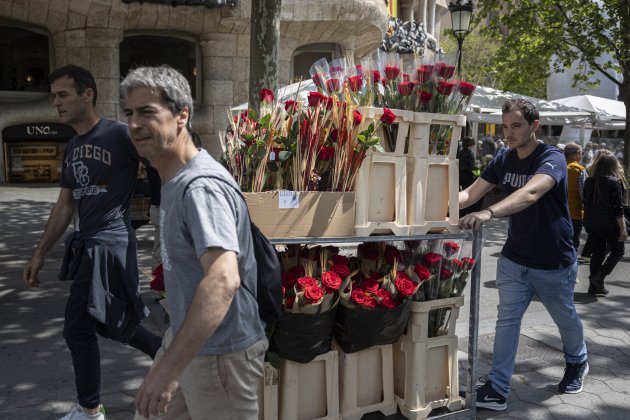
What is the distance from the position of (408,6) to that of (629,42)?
14.9 m

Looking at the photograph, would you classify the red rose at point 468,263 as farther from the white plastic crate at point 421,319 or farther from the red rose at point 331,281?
the red rose at point 331,281

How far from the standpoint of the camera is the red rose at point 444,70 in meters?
3.36

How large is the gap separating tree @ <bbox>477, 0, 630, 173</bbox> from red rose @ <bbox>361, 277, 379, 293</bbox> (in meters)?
11.1

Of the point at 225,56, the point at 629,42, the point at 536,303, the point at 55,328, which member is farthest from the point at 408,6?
the point at 55,328

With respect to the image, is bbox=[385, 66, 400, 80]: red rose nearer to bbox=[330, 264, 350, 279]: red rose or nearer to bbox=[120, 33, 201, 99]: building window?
bbox=[330, 264, 350, 279]: red rose

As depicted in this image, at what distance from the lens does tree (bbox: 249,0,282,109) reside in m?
7.14

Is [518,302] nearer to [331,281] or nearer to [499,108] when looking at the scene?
[331,281]

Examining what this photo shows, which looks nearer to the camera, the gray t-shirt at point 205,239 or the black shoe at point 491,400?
the gray t-shirt at point 205,239

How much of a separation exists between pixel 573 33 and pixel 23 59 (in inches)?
542

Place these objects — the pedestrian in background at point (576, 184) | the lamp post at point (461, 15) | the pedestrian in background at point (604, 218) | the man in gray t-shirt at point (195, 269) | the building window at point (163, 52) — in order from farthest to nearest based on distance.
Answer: the building window at point (163, 52) < the lamp post at point (461, 15) < the pedestrian in background at point (576, 184) < the pedestrian in background at point (604, 218) < the man in gray t-shirt at point (195, 269)

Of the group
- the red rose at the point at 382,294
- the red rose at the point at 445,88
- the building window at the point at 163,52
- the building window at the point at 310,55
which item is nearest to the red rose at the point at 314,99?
the red rose at the point at 445,88

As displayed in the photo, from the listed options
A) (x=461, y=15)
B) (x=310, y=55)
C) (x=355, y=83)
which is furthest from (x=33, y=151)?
(x=355, y=83)

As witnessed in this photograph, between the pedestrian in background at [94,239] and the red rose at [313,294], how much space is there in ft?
3.23

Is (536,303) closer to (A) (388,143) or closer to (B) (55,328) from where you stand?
(A) (388,143)
